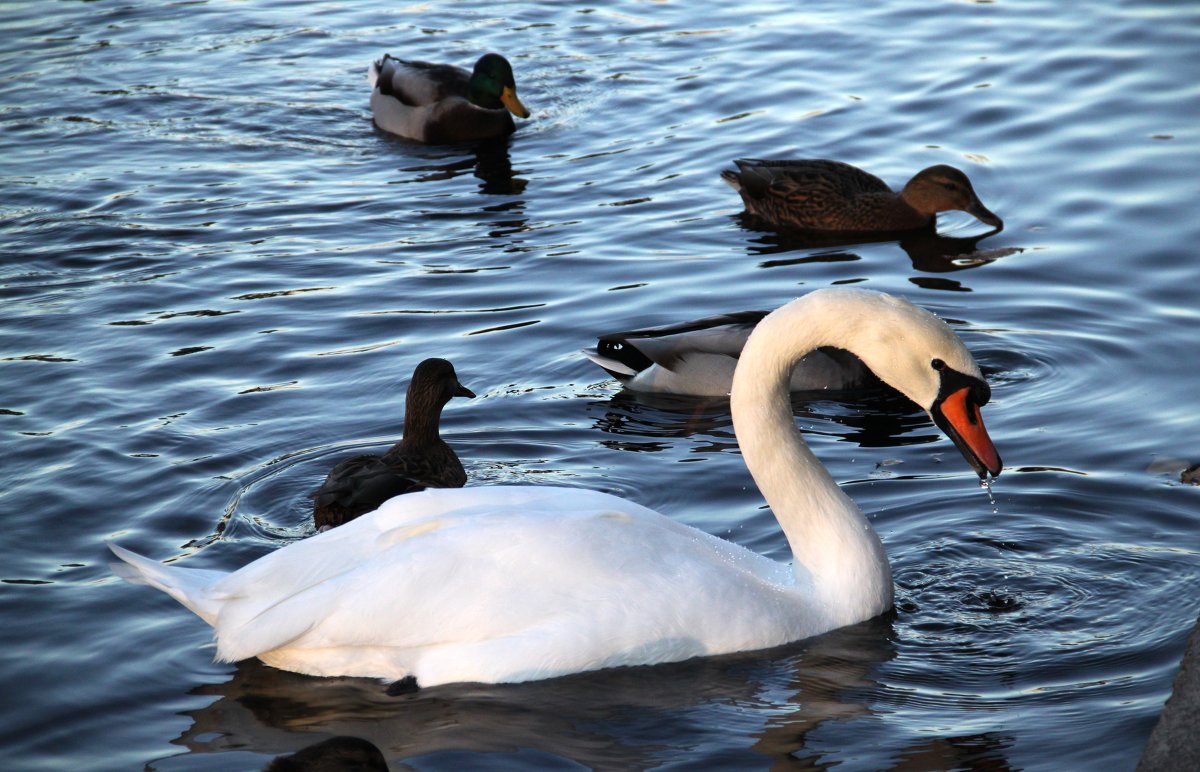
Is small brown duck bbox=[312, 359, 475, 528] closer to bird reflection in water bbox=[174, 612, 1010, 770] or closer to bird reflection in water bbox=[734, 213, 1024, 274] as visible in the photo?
bird reflection in water bbox=[174, 612, 1010, 770]

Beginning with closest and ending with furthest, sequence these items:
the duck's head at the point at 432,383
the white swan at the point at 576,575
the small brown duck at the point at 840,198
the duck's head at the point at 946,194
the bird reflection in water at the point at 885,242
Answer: the white swan at the point at 576,575 → the duck's head at the point at 432,383 → the bird reflection in water at the point at 885,242 → the duck's head at the point at 946,194 → the small brown duck at the point at 840,198

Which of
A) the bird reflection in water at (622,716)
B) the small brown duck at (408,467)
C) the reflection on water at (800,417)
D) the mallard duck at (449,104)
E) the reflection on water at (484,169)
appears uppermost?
the mallard duck at (449,104)

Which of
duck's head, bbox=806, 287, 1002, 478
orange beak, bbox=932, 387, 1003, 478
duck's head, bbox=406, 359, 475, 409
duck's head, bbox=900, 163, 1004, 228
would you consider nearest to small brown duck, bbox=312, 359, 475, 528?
duck's head, bbox=406, 359, 475, 409

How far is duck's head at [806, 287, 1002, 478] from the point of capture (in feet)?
19.6

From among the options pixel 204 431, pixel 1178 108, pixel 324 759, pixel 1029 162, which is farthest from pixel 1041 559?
pixel 1178 108

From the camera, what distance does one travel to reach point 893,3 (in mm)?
17688

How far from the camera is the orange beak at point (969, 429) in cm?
607

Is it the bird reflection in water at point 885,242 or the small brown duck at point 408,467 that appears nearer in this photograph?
the small brown duck at point 408,467

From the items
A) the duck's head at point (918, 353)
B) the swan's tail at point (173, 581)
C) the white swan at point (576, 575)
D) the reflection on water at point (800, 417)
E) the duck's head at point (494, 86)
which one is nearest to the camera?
the white swan at point (576, 575)

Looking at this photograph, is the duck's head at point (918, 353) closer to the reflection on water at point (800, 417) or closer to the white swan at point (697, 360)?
the reflection on water at point (800, 417)

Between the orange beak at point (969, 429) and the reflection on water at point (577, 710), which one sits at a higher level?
Answer: the orange beak at point (969, 429)

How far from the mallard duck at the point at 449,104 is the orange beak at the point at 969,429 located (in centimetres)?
907

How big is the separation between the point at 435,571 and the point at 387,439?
2.74 metres

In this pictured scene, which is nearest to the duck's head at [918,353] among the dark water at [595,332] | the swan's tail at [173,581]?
the dark water at [595,332]
